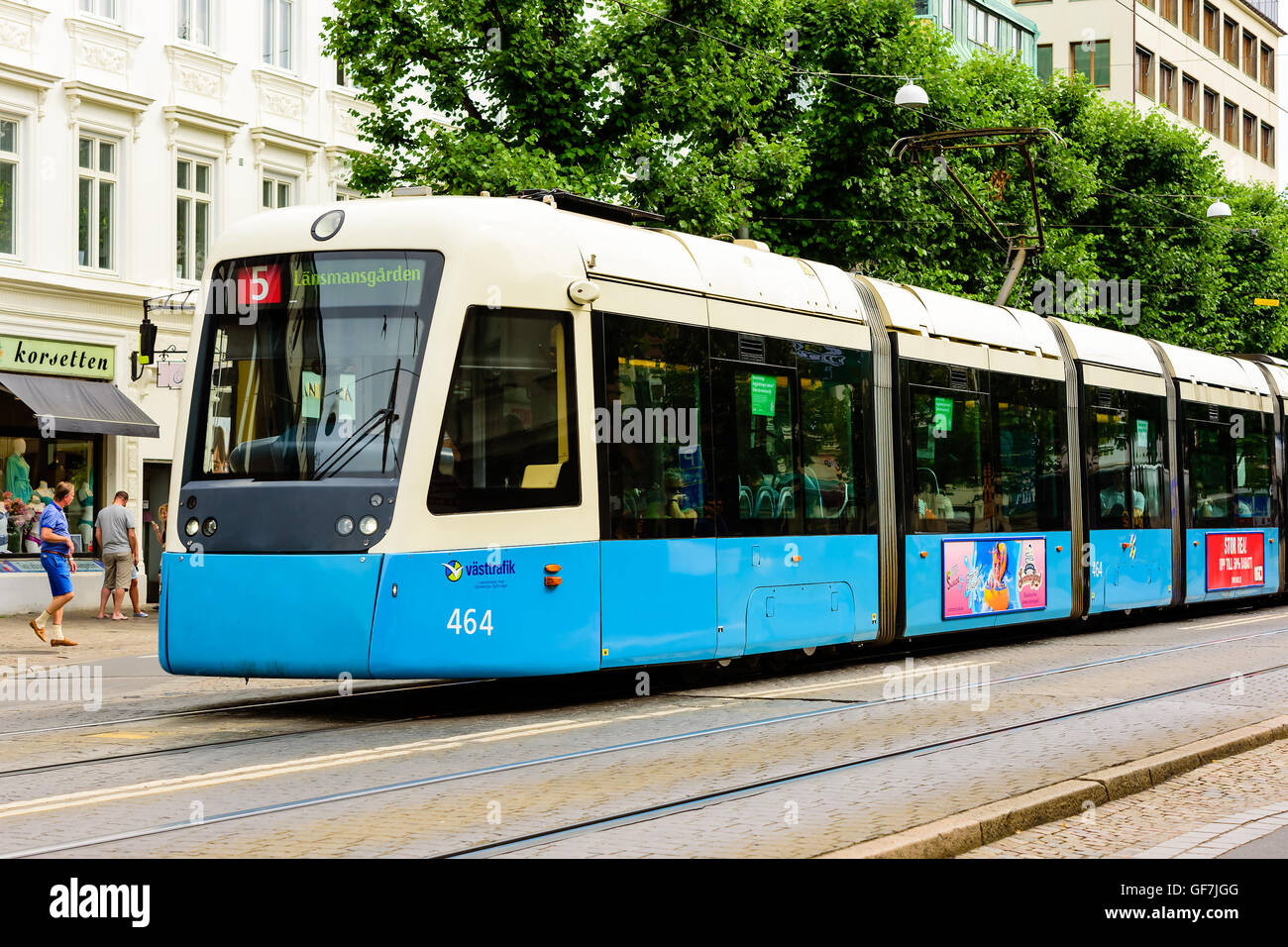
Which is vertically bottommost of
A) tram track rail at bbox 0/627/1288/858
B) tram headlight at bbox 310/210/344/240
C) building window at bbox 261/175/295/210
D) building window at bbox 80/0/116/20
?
tram track rail at bbox 0/627/1288/858

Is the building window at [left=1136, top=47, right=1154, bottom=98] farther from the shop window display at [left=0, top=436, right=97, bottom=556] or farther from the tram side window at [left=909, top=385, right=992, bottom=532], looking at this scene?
the tram side window at [left=909, top=385, right=992, bottom=532]

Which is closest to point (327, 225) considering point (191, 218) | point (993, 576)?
point (993, 576)

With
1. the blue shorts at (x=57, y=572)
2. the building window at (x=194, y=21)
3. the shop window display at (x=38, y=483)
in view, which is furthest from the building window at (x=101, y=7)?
the blue shorts at (x=57, y=572)

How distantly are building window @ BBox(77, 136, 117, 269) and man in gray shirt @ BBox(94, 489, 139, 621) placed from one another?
4.34 m

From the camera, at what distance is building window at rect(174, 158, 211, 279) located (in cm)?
2672

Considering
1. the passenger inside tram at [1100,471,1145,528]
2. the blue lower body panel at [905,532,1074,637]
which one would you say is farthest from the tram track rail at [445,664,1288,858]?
the passenger inside tram at [1100,471,1145,528]

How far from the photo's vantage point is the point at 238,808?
23.7 feet

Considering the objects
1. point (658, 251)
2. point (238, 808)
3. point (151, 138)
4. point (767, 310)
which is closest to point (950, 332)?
point (767, 310)

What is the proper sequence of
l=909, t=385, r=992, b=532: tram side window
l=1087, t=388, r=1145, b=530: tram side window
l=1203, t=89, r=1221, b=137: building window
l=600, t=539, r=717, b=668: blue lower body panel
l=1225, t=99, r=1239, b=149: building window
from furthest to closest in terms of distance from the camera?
l=1225, t=99, r=1239, b=149: building window → l=1203, t=89, r=1221, b=137: building window → l=1087, t=388, r=1145, b=530: tram side window → l=909, t=385, r=992, b=532: tram side window → l=600, t=539, r=717, b=668: blue lower body panel

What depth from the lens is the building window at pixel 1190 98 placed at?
6862 centimetres

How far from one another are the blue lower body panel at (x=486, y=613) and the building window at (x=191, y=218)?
58.3 ft

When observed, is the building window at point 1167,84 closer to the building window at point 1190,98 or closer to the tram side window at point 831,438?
the building window at point 1190,98

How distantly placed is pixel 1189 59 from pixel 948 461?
60.1 meters

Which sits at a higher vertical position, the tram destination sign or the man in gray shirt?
the tram destination sign
